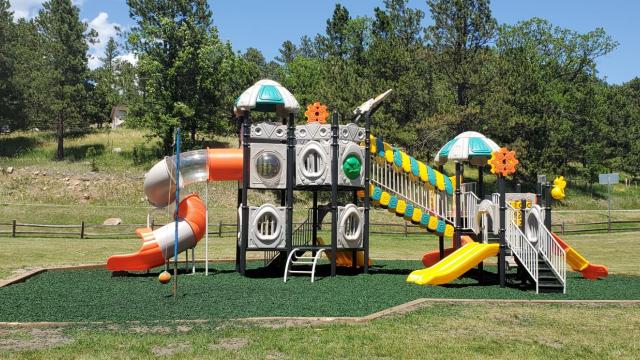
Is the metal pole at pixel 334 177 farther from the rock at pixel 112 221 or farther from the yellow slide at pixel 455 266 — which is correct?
the rock at pixel 112 221

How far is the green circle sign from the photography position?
60.0 feet

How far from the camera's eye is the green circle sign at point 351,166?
60.0 ft

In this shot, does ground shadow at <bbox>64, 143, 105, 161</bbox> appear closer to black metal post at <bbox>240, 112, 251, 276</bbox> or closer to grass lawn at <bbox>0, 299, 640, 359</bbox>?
black metal post at <bbox>240, 112, 251, 276</bbox>

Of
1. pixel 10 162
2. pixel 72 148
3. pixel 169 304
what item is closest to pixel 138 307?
pixel 169 304

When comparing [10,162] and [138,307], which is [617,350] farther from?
[10,162]

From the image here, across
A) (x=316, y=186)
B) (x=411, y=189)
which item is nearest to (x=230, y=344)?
(x=316, y=186)

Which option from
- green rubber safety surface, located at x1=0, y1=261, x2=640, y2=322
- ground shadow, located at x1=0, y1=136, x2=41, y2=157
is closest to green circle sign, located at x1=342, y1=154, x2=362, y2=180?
green rubber safety surface, located at x1=0, y1=261, x2=640, y2=322

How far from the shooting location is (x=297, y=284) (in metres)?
16.1

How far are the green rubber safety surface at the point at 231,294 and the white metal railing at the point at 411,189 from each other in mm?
2374

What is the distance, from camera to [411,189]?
1916cm

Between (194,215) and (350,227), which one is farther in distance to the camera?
(350,227)

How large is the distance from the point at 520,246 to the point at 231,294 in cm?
768

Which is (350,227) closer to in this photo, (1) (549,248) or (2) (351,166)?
(2) (351,166)

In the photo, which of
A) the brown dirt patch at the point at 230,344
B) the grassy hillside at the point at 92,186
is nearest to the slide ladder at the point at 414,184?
the brown dirt patch at the point at 230,344
